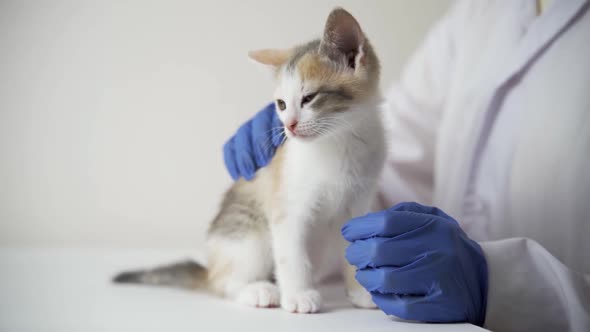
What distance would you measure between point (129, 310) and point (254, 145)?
49 centimetres

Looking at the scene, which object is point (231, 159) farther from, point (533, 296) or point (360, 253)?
point (533, 296)

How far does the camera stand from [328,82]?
2.84ft

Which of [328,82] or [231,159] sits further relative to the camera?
[231,159]

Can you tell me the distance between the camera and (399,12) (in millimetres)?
1390

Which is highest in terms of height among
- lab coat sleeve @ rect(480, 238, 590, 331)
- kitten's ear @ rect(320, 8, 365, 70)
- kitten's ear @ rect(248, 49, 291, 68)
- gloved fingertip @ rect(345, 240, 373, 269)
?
kitten's ear @ rect(248, 49, 291, 68)

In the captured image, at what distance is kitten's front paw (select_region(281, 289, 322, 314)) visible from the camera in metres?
0.86

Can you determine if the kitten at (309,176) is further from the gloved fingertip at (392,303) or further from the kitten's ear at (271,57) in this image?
the gloved fingertip at (392,303)

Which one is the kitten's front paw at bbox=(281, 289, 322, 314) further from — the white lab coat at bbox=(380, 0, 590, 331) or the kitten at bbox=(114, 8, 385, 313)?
the white lab coat at bbox=(380, 0, 590, 331)

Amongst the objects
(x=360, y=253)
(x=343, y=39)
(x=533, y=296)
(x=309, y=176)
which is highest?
(x=343, y=39)

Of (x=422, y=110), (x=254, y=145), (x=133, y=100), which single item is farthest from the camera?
(x=422, y=110)

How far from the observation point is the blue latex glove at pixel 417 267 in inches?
30.6

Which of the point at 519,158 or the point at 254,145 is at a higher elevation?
the point at 254,145

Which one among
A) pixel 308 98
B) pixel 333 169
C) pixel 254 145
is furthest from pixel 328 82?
pixel 254 145

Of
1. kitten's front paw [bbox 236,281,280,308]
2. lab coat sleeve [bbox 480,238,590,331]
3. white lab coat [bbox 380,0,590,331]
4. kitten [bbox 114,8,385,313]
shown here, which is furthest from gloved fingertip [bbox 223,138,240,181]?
lab coat sleeve [bbox 480,238,590,331]
